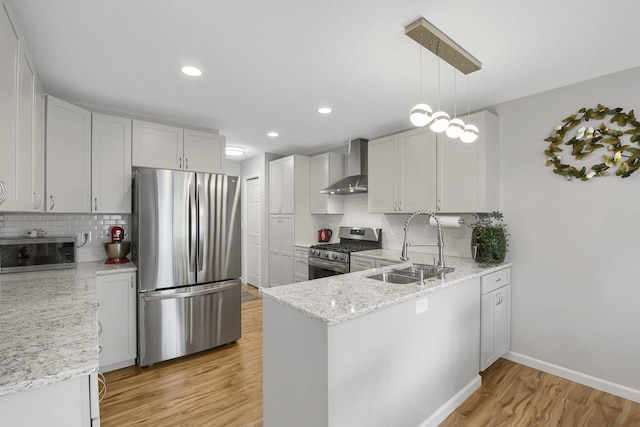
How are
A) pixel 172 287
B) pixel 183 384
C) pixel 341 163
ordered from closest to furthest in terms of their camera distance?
1. pixel 183 384
2. pixel 172 287
3. pixel 341 163

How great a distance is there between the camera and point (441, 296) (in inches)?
80.6

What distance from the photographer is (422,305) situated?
74.1 inches

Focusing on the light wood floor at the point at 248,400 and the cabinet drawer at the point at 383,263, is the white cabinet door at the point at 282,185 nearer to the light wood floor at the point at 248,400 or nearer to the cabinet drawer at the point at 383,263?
the cabinet drawer at the point at 383,263

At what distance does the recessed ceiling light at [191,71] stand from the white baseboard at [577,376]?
12.5 ft

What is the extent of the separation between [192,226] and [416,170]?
2512 millimetres

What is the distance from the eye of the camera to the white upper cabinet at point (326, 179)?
15.5ft

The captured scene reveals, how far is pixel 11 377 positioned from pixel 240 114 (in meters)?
2.89

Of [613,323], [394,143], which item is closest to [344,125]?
[394,143]

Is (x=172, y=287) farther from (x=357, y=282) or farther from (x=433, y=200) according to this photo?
(x=433, y=200)

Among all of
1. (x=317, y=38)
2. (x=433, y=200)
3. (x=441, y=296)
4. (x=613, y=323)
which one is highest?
(x=317, y=38)

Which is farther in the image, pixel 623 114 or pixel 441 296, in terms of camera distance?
pixel 623 114

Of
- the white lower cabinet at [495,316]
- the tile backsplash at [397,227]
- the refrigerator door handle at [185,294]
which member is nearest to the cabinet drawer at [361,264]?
the tile backsplash at [397,227]

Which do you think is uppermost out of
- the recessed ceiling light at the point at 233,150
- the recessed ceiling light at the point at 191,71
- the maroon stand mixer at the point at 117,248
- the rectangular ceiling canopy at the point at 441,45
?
the recessed ceiling light at the point at 191,71

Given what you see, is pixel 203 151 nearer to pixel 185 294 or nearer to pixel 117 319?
pixel 185 294
